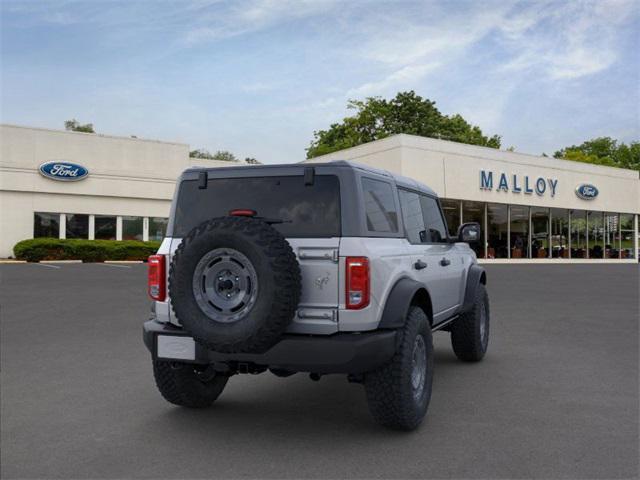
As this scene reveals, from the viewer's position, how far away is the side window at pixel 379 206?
4531 millimetres

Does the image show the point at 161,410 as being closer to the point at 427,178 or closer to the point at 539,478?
the point at 539,478

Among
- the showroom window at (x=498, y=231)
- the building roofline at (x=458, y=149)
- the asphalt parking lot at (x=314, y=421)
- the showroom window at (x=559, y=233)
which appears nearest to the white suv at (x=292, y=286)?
the asphalt parking lot at (x=314, y=421)

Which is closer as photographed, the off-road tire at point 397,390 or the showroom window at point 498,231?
the off-road tire at point 397,390

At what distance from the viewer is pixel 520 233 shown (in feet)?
136

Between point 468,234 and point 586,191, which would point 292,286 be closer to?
point 468,234

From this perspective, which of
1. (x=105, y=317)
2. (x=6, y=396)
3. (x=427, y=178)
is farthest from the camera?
(x=427, y=178)

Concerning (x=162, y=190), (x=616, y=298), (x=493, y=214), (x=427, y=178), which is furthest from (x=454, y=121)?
(x=616, y=298)

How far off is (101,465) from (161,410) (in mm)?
1218

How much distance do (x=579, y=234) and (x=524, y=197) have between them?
8586mm

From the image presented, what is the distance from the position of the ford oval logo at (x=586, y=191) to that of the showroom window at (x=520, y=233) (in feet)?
15.6

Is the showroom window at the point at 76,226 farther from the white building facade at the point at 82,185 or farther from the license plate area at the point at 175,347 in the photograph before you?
the license plate area at the point at 175,347

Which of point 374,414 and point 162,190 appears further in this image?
point 162,190

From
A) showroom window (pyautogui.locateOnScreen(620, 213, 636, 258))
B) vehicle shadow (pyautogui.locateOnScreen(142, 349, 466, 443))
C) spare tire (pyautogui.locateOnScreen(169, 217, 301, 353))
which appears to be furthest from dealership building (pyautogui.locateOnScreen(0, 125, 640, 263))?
spare tire (pyautogui.locateOnScreen(169, 217, 301, 353))

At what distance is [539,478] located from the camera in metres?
3.60
